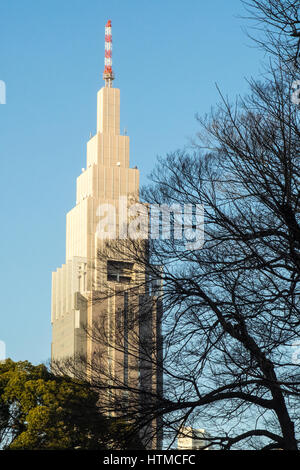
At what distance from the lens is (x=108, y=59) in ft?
266

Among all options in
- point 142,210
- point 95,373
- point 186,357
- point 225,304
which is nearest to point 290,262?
point 225,304

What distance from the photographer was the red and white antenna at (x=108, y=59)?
71.8 m

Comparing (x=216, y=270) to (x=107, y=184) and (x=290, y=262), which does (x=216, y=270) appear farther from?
(x=107, y=184)

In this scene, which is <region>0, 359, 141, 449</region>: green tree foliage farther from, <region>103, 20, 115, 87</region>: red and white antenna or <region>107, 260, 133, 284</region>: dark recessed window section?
<region>103, 20, 115, 87</region>: red and white antenna

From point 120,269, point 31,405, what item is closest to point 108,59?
point 31,405

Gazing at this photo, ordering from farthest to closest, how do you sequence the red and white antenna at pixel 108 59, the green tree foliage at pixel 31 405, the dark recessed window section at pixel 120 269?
the red and white antenna at pixel 108 59 → the green tree foliage at pixel 31 405 → the dark recessed window section at pixel 120 269

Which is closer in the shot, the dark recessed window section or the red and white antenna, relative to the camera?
the dark recessed window section

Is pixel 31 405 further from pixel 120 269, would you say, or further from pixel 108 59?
pixel 108 59

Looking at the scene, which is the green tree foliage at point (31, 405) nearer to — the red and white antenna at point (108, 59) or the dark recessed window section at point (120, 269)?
the dark recessed window section at point (120, 269)

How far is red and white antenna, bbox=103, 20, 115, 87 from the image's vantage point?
235 feet

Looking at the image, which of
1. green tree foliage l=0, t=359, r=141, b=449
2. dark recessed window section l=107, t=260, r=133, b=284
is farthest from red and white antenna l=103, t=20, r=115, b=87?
dark recessed window section l=107, t=260, r=133, b=284

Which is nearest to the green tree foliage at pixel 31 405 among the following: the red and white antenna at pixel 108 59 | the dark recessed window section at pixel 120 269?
the dark recessed window section at pixel 120 269

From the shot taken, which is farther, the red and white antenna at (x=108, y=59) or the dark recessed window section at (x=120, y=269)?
the red and white antenna at (x=108, y=59)

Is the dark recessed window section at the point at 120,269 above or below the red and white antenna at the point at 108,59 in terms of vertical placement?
below
